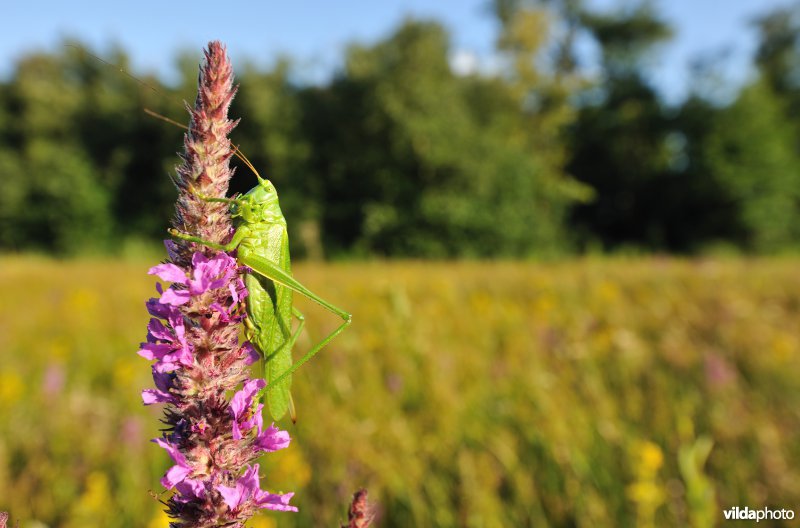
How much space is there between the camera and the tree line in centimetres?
2438

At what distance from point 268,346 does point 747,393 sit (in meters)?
3.99

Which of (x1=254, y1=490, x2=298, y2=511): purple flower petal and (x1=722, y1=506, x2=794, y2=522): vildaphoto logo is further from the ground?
(x1=254, y1=490, x2=298, y2=511): purple flower petal

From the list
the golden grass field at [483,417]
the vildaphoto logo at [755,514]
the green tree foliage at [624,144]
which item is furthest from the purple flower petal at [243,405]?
the green tree foliage at [624,144]

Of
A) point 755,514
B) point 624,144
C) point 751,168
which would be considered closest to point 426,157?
point 624,144

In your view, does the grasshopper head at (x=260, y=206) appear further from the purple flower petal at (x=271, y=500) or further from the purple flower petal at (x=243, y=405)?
the purple flower petal at (x=271, y=500)

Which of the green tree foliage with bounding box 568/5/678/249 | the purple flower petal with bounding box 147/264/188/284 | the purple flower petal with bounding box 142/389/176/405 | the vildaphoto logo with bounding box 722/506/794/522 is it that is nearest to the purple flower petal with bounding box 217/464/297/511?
the purple flower petal with bounding box 142/389/176/405

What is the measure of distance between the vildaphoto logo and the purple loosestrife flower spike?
2.82 metres

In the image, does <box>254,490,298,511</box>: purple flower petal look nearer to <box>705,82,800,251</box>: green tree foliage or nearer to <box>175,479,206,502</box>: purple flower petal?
<box>175,479,206,502</box>: purple flower petal

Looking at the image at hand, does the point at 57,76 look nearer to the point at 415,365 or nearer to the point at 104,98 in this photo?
the point at 104,98

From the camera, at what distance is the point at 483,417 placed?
380 centimetres

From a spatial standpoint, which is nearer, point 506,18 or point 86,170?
point 86,170

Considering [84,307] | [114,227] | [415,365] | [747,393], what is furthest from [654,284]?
[114,227]

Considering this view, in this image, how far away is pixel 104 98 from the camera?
106 feet

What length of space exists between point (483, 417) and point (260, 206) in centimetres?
301
